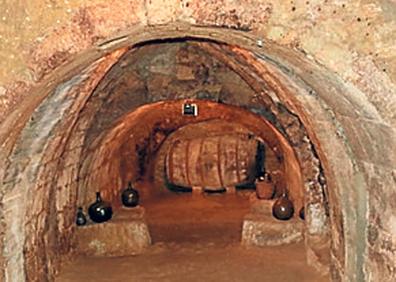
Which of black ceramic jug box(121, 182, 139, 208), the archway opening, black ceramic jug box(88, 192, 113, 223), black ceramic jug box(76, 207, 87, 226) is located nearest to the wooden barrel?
the archway opening

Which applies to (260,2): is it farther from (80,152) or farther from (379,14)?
(80,152)

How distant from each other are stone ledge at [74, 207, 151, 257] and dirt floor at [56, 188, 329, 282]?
0.12m

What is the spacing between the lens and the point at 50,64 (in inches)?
99.3

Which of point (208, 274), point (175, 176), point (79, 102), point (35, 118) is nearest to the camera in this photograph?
point (35, 118)

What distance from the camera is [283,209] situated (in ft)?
21.5

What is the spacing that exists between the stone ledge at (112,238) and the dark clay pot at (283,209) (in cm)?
115

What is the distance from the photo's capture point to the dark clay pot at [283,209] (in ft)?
21.5

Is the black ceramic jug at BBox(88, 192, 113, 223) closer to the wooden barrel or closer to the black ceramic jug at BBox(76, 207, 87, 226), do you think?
the black ceramic jug at BBox(76, 207, 87, 226)

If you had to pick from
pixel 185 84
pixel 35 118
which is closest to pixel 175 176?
pixel 185 84

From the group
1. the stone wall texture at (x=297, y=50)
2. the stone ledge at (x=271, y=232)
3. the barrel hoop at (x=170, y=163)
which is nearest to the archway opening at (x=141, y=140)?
the stone ledge at (x=271, y=232)

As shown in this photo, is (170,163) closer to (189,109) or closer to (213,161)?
(213,161)

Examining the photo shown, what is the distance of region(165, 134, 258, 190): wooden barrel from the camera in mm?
9000

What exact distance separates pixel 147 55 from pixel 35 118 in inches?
95.4

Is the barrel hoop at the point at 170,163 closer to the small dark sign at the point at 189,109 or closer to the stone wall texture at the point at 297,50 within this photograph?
the small dark sign at the point at 189,109
